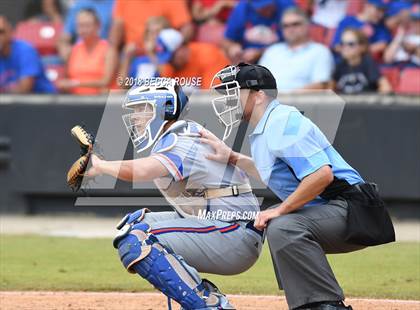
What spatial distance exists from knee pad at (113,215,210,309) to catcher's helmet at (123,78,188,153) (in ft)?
2.07

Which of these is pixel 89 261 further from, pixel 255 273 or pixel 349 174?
pixel 349 174

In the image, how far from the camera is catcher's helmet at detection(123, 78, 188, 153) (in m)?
5.58

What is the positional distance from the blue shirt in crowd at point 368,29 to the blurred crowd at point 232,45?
1 cm

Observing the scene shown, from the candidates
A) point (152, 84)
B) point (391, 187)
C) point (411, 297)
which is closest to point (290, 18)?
point (391, 187)

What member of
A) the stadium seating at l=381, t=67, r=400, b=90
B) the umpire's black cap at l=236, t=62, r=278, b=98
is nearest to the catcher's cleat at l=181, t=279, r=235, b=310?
the umpire's black cap at l=236, t=62, r=278, b=98

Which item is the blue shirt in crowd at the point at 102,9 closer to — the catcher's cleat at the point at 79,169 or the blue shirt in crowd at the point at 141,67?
the blue shirt in crowd at the point at 141,67

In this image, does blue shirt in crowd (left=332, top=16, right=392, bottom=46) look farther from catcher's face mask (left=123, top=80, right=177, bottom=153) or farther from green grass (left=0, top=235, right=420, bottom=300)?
catcher's face mask (left=123, top=80, right=177, bottom=153)

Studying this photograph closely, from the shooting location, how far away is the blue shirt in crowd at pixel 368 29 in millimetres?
11695

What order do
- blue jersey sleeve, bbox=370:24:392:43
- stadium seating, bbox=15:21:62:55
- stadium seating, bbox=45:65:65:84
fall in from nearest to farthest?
blue jersey sleeve, bbox=370:24:392:43
stadium seating, bbox=45:65:65:84
stadium seating, bbox=15:21:62:55

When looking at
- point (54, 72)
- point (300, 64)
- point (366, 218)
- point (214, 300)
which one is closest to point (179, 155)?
point (214, 300)

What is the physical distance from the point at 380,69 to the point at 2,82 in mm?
5210

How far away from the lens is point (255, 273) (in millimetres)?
8703

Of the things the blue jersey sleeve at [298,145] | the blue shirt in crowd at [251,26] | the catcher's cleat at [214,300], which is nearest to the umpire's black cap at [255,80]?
the blue jersey sleeve at [298,145]

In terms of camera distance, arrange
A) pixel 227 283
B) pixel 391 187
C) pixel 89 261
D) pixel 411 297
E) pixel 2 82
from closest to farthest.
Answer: pixel 411 297
pixel 227 283
pixel 89 261
pixel 391 187
pixel 2 82
